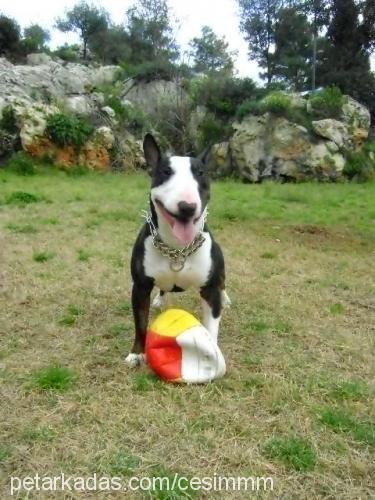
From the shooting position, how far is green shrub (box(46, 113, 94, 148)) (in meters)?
13.6

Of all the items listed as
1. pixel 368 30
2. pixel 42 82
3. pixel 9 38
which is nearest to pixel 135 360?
pixel 42 82

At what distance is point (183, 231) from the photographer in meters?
2.46

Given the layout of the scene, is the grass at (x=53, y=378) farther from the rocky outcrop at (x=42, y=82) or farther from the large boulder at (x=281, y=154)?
the rocky outcrop at (x=42, y=82)

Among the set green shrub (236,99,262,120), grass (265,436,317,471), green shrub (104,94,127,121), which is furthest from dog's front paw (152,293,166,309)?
green shrub (104,94,127,121)

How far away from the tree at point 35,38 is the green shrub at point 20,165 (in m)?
13.4

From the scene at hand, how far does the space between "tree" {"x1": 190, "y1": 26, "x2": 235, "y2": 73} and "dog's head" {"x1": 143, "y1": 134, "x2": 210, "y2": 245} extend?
26308 mm

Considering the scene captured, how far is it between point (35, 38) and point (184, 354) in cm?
2767

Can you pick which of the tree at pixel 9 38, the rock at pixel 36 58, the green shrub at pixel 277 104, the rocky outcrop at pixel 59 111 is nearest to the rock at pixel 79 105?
the rocky outcrop at pixel 59 111

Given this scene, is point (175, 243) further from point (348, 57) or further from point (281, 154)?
point (348, 57)

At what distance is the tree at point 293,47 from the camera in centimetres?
2219

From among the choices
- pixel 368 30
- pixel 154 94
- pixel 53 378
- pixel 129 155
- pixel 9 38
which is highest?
pixel 368 30

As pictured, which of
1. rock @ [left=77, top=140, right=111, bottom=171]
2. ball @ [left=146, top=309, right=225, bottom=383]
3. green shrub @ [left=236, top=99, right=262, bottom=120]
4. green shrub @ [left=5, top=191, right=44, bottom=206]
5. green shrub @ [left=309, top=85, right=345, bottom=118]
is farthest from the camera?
green shrub @ [left=236, top=99, right=262, bottom=120]

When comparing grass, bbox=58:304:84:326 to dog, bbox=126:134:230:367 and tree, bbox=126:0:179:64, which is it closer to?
dog, bbox=126:134:230:367

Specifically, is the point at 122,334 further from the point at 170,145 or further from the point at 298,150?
the point at 170,145
